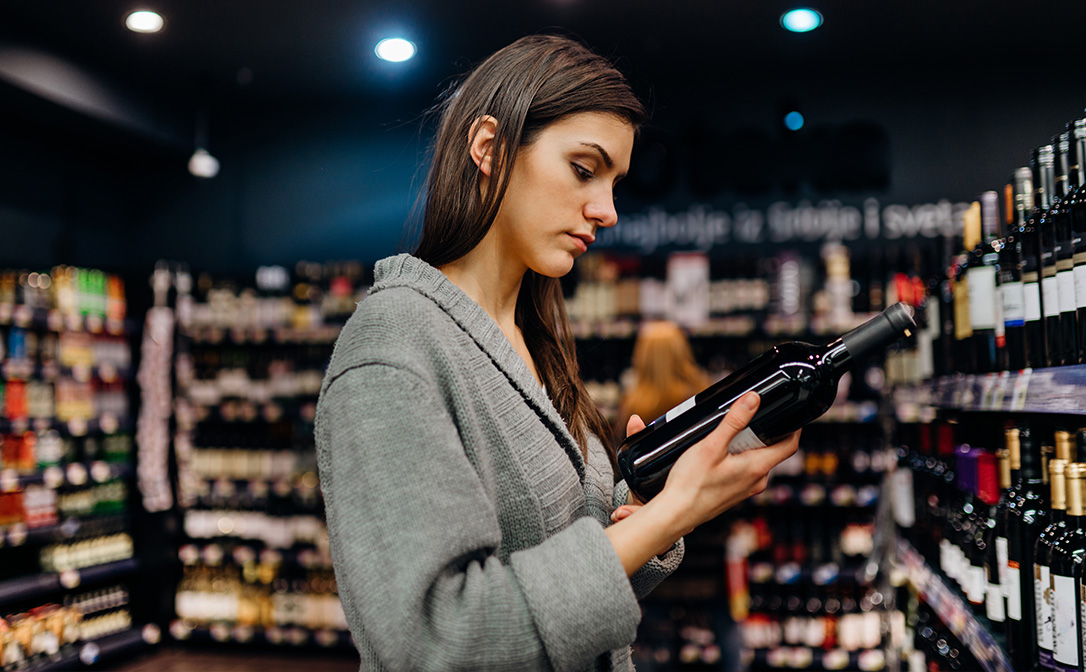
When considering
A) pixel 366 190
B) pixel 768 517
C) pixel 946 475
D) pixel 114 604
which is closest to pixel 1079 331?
pixel 946 475

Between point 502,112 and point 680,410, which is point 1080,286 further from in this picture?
point 502,112

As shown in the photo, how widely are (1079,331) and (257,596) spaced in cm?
564

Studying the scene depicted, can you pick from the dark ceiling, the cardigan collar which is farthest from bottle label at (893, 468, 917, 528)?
the dark ceiling

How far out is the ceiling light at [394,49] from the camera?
5.10 metres

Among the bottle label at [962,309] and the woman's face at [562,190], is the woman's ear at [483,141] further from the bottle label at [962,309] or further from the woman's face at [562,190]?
the bottle label at [962,309]

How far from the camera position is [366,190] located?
630 centimetres

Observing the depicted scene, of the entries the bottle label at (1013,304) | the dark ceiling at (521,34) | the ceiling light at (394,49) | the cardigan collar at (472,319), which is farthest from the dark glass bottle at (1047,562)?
the ceiling light at (394,49)

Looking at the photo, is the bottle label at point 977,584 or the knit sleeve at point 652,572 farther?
the bottle label at point 977,584

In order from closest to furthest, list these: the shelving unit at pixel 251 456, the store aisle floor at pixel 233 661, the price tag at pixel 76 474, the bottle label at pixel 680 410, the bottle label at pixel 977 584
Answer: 1. the bottle label at pixel 680 410
2. the bottle label at pixel 977 584
3. the price tag at pixel 76 474
4. the store aisle floor at pixel 233 661
5. the shelving unit at pixel 251 456

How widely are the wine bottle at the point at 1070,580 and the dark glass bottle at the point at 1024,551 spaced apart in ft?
0.46

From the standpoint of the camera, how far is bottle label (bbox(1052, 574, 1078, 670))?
1283mm

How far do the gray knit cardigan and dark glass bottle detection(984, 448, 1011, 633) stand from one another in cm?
108

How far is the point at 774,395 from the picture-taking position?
117 cm

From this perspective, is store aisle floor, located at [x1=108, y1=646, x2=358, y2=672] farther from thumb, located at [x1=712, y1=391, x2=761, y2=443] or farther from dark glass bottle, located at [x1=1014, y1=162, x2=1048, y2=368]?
thumb, located at [x1=712, y1=391, x2=761, y2=443]
